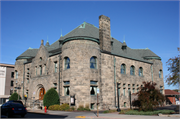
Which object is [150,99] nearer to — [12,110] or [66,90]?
[66,90]

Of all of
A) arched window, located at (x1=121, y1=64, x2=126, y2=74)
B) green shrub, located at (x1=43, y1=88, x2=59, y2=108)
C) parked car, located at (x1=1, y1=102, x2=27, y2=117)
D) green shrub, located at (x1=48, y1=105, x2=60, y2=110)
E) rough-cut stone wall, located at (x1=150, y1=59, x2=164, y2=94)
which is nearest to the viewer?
parked car, located at (x1=1, y1=102, x2=27, y2=117)

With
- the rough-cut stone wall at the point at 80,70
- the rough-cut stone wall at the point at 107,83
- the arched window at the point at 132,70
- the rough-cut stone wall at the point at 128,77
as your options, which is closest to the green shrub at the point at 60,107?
the rough-cut stone wall at the point at 80,70

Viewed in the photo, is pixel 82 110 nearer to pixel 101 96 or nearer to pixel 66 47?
pixel 101 96

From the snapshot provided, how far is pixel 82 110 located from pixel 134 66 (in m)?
15.7

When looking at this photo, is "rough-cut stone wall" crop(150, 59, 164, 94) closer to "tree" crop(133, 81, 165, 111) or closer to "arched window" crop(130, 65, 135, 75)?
"arched window" crop(130, 65, 135, 75)

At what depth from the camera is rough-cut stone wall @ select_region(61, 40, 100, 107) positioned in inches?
989

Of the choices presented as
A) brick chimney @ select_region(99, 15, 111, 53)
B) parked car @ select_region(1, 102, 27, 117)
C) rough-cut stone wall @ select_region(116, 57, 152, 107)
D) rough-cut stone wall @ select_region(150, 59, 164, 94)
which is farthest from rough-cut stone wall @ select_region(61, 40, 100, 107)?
rough-cut stone wall @ select_region(150, 59, 164, 94)

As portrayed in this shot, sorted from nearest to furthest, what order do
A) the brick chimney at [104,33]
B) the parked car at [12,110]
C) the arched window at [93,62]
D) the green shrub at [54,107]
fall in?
the parked car at [12,110] → the green shrub at [54,107] → the arched window at [93,62] → the brick chimney at [104,33]

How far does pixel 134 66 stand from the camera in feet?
115

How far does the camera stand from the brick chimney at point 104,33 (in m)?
30.0

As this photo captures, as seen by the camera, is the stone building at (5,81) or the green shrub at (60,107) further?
the stone building at (5,81)

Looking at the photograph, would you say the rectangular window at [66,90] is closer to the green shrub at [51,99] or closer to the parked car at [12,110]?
the green shrub at [51,99]

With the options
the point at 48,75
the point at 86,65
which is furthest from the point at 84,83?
the point at 48,75

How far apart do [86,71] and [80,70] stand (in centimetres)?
88
